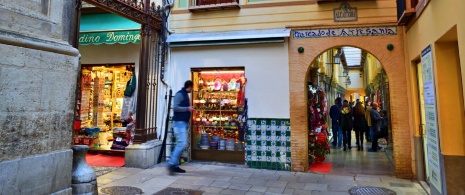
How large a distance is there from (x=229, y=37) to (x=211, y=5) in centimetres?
120

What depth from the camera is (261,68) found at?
307 inches

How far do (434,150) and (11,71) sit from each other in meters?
6.34

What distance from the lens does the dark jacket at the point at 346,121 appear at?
34.8 feet

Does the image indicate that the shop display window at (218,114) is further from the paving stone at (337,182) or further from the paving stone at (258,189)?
the paving stone at (337,182)

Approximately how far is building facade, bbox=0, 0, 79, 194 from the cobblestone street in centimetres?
171

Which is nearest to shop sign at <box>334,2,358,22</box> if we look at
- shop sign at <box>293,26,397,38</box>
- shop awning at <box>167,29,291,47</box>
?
shop sign at <box>293,26,397,38</box>

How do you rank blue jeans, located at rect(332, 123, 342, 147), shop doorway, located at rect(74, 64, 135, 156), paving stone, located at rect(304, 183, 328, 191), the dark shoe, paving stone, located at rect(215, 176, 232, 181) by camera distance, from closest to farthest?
paving stone, located at rect(304, 183, 328, 191) < paving stone, located at rect(215, 176, 232, 181) < the dark shoe < shop doorway, located at rect(74, 64, 135, 156) < blue jeans, located at rect(332, 123, 342, 147)

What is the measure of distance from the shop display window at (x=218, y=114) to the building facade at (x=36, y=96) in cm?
414

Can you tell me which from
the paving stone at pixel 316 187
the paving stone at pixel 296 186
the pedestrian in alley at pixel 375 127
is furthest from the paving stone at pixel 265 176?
the pedestrian in alley at pixel 375 127

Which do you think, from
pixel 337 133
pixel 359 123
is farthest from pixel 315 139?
pixel 337 133

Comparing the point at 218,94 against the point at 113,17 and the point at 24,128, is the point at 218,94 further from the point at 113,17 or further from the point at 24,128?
the point at 24,128

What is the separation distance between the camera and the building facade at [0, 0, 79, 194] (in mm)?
3811

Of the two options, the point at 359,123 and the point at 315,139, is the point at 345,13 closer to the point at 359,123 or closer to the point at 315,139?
the point at 315,139

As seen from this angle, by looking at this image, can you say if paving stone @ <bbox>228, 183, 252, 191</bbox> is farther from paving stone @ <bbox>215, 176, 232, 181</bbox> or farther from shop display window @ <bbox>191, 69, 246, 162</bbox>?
shop display window @ <bbox>191, 69, 246, 162</bbox>
